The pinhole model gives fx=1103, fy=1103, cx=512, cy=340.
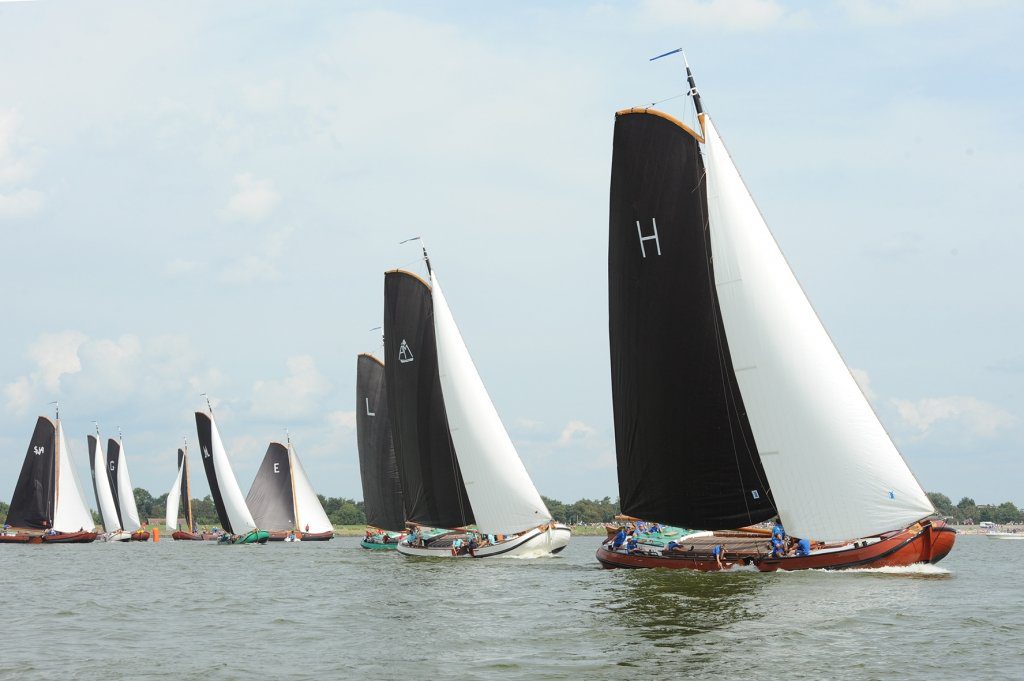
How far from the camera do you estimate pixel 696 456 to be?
38.5 metres

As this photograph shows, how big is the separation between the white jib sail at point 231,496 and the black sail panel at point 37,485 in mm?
15578

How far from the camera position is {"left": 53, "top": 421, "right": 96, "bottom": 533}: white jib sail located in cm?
10381

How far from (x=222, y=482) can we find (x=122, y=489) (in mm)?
29712

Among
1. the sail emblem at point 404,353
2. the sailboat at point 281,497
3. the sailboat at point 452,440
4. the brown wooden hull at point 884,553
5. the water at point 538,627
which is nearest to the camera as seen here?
the water at point 538,627

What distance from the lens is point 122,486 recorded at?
414 ft

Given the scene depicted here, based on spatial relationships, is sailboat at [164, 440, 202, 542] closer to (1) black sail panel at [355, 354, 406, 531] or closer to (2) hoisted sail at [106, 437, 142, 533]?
(2) hoisted sail at [106, 437, 142, 533]

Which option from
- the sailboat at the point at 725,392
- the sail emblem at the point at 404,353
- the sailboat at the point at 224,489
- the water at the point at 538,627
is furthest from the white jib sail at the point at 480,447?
the sailboat at the point at 224,489

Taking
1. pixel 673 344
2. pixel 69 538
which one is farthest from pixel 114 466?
pixel 673 344

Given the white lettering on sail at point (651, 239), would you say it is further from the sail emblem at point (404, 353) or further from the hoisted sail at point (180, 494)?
the hoisted sail at point (180, 494)

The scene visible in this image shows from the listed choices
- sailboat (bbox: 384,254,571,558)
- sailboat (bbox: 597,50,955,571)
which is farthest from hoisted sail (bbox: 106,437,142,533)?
sailboat (bbox: 597,50,955,571)

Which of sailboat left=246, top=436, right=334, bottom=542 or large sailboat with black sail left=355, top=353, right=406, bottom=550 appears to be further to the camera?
sailboat left=246, top=436, right=334, bottom=542

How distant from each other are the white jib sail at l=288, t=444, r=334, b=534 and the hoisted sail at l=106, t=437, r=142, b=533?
26115mm

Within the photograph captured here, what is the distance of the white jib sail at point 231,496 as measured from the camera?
102125 millimetres

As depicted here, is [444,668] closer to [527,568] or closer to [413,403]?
[527,568]
